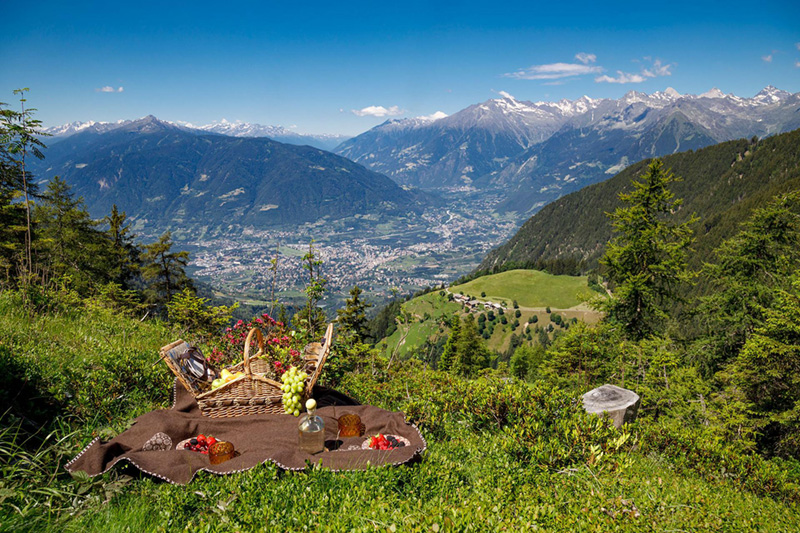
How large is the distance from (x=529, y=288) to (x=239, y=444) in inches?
4256

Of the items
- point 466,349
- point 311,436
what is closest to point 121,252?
point 466,349

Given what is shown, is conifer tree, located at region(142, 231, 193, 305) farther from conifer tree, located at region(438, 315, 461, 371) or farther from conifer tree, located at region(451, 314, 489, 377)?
conifer tree, located at region(451, 314, 489, 377)

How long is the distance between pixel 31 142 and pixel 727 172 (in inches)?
8373

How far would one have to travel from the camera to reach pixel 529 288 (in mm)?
105375

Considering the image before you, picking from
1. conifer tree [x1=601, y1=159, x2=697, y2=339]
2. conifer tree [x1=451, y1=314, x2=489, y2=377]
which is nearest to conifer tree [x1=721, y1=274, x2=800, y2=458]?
conifer tree [x1=601, y1=159, x2=697, y2=339]

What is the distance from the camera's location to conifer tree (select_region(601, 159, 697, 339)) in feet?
56.3

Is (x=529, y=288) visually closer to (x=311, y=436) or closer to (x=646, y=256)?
(x=646, y=256)

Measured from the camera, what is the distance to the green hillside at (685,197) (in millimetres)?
137875

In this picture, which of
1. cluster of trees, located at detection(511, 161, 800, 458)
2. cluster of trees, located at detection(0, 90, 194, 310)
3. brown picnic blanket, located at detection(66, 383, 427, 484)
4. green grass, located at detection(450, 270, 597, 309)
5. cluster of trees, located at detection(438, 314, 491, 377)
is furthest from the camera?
green grass, located at detection(450, 270, 597, 309)

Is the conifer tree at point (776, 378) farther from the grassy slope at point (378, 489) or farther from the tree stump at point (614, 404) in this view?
the grassy slope at point (378, 489)

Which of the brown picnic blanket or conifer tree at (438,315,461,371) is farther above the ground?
the brown picnic blanket

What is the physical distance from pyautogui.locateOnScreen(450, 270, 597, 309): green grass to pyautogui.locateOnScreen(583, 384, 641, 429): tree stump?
3516 inches

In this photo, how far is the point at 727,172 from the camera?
15825 cm

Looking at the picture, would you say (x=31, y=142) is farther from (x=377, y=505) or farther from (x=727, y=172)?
(x=727, y=172)
